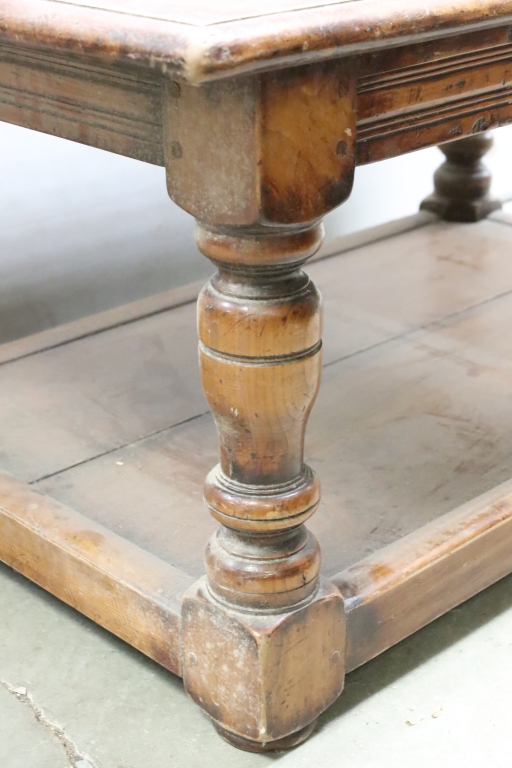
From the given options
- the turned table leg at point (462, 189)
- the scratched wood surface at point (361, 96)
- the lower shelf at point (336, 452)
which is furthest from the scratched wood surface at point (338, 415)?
the scratched wood surface at point (361, 96)

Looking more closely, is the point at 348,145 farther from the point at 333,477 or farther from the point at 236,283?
the point at 333,477

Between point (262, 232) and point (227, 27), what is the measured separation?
0.17 metres

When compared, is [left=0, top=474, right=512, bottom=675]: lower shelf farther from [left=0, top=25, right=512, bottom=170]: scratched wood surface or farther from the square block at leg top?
[left=0, top=25, right=512, bottom=170]: scratched wood surface

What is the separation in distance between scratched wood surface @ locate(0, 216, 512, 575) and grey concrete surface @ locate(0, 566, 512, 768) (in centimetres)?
12

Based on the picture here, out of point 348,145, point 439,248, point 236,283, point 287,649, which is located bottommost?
point 439,248

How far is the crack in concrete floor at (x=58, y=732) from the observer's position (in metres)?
0.98

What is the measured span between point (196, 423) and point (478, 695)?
22.7 inches

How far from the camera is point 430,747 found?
100 centimetres

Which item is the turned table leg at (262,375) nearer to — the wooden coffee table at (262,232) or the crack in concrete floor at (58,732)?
the wooden coffee table at (262,232)

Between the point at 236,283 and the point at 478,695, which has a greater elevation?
the point at 236,283

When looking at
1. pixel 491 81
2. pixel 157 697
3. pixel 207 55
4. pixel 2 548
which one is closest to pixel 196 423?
pixel 2 548

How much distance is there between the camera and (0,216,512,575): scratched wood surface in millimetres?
1252

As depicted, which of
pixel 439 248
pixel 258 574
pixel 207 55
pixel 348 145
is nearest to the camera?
pixel 207 55

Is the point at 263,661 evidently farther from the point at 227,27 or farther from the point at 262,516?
the point at 227,27
